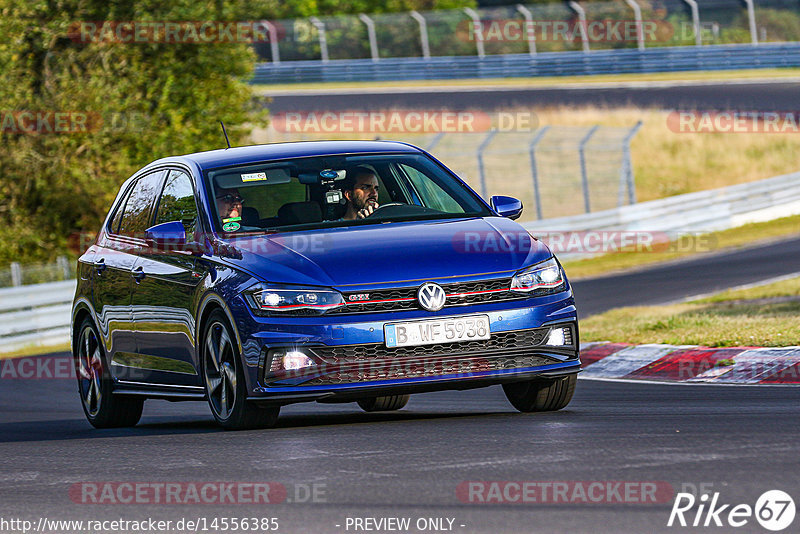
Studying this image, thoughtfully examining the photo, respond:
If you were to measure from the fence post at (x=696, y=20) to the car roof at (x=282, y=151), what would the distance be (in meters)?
34.4

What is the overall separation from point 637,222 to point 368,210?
18.3 m

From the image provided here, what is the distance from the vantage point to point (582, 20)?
44031 mm

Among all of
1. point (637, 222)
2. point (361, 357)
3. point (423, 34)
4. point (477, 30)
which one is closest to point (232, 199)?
point (361, 357)

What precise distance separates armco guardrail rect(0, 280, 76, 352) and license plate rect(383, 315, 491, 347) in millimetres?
14314

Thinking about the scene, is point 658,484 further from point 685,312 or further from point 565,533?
point 685,312

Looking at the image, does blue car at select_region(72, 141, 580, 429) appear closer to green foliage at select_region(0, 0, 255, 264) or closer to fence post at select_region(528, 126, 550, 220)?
fence post at select_region(528, 126, 550, 220)

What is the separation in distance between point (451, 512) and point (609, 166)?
2982cm

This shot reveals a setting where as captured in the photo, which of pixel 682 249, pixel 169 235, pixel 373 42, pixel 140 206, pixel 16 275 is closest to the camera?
pixel 169 235

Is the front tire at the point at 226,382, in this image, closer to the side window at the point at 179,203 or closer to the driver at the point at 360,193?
the side window at the point at 179,203

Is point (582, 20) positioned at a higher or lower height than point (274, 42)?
higher

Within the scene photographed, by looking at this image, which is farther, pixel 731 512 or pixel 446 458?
pixel 446 458

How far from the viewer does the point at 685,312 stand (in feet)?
52.1

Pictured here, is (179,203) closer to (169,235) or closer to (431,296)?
(169,235)

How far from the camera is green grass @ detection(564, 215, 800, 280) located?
82.0 ft
